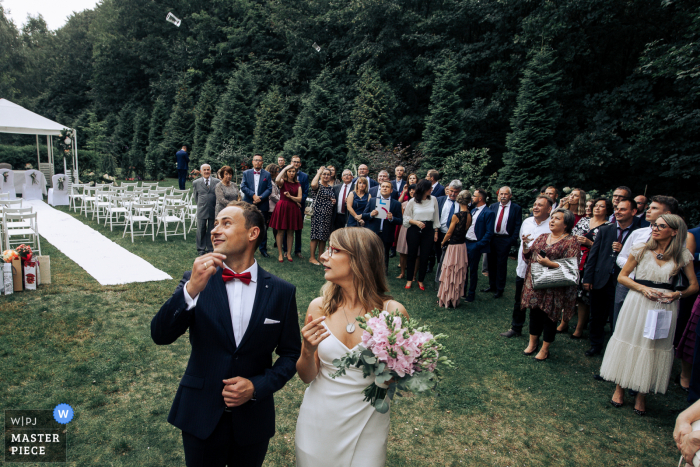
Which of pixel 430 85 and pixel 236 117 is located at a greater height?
pixel 430 85

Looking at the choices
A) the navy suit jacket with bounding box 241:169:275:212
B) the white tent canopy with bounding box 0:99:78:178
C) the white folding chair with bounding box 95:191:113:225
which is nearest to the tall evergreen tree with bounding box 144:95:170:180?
the white tent canopy with bounding box 0:99:78:178

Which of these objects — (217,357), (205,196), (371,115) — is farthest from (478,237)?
(371,115)

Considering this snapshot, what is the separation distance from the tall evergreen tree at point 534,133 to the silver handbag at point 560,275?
954cm

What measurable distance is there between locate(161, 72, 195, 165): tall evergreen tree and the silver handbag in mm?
28746

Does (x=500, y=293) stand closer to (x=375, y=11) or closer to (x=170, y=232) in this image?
(x=170, y=232)

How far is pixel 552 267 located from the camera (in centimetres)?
495

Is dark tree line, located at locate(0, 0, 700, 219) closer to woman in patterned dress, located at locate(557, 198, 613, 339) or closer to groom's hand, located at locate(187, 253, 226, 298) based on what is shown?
woman in patterned dress, located at locate(557, 198, 613, 339)

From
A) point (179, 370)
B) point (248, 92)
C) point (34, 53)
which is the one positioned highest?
point (34, 53)

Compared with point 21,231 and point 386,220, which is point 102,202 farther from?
point 386,220

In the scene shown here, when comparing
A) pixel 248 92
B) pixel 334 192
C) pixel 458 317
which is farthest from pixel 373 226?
pixel 248 92

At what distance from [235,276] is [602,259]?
518 cm

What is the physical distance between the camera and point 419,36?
19.8 metres

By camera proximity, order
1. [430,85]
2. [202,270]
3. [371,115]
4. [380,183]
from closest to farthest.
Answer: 1. [202,270]
2. [380,183]
3. [371,115]
4. [430,85]

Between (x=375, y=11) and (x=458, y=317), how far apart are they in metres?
18.4
